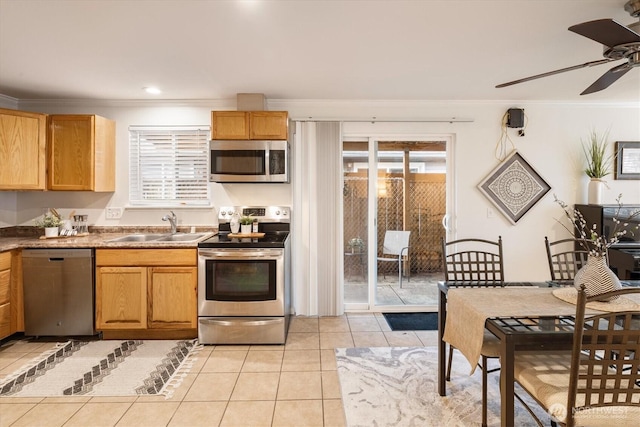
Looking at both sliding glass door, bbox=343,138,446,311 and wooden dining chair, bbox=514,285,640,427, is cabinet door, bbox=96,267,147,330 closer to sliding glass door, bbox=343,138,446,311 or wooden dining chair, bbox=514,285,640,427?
sliding glass door, bbox=343,138,446,311

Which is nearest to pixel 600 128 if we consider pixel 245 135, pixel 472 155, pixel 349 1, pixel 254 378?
pixel 472 155

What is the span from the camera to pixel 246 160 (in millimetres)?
3410

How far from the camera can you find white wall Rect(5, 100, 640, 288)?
3.78 meters

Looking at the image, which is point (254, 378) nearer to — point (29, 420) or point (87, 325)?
point (29, 420)

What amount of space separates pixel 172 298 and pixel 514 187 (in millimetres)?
3678

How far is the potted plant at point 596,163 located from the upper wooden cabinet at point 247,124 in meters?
3.27

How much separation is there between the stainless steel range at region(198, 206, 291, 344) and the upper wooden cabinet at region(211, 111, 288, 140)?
1094 mm

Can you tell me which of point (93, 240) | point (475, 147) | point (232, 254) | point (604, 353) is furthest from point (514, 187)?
point (93, 240)

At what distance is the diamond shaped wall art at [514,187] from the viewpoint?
3818mm

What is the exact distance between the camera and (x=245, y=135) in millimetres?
3428

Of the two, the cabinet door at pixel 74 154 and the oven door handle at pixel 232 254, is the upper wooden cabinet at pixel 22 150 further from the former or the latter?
the oven door handle at pixel 232 254

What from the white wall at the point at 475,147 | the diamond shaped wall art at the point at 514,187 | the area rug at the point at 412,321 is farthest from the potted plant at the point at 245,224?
the diamond shaped wall art at the point at 514,187

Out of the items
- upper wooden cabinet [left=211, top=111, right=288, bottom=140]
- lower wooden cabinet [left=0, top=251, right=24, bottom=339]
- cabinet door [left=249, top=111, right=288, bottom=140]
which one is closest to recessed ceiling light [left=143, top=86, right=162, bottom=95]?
upper wooden cabinet [left=211, top=111, right=288, bottom=140]

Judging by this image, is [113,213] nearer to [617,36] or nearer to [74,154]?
[74,154]
